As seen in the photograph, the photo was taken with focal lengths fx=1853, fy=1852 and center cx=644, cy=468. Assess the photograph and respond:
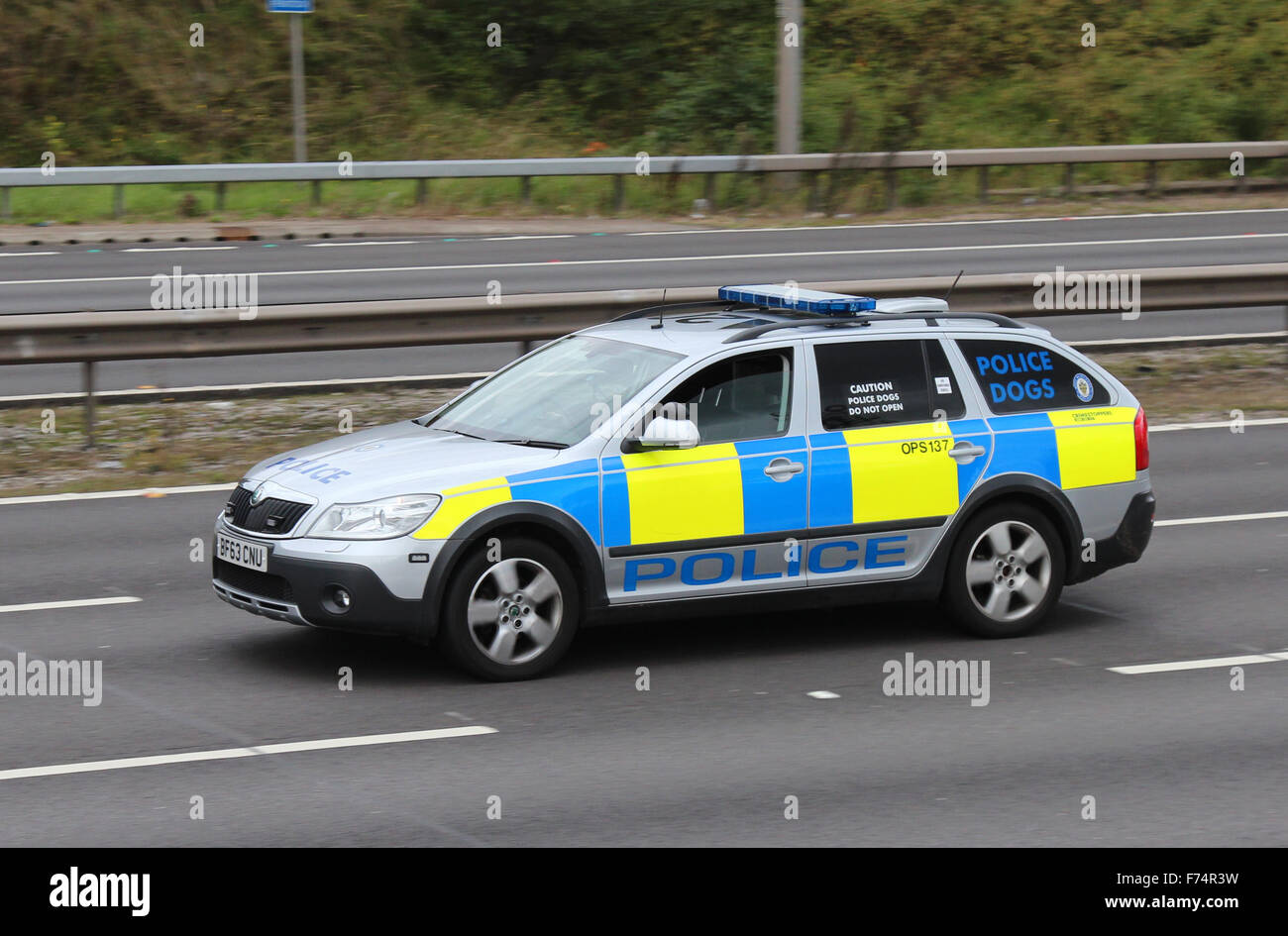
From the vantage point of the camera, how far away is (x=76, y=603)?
970 cm

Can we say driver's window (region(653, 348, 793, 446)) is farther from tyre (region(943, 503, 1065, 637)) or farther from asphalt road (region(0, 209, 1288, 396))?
asphalt road (region(0, 209, 1288, 396))

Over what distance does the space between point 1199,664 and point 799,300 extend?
8.64 feet

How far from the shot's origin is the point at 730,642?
917 centimetres

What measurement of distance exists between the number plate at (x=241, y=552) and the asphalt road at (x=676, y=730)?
521 mm

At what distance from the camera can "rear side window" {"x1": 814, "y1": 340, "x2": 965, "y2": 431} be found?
29.1 feet

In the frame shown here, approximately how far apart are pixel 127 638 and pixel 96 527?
2702 mm

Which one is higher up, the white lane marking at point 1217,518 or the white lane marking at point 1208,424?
the white lane marking at point 1208,424

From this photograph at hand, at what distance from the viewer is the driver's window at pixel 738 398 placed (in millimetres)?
8547

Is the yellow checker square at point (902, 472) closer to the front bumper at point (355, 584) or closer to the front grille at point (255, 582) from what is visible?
the front bumper at point (355, 584)

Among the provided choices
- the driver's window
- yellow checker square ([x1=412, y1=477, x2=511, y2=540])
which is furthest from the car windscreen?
yellow checker square ([x1=412, y1=477, x2=511, y2=540])

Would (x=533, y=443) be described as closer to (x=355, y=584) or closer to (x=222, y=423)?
(x=355, y=584)
